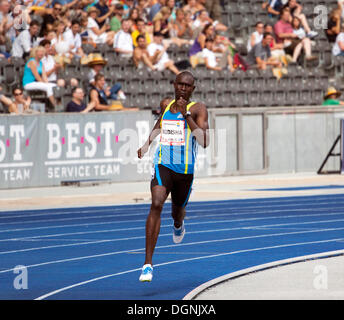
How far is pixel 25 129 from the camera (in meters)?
23.6

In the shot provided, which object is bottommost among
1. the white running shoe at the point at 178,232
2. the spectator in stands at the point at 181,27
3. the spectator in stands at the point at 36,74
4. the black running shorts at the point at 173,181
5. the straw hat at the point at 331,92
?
the white running shoe at the point at 178,232

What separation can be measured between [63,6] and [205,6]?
19.8 ft

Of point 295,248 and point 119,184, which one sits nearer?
point 295,248

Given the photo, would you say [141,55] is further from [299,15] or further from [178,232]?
[178,232]

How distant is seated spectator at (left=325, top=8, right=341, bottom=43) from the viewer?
3212 cm

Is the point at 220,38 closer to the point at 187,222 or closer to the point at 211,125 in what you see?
the point at 211,125

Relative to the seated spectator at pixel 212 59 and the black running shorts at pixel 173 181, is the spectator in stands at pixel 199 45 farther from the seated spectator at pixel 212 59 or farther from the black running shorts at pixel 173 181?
the black running shorts at pixel 173 181

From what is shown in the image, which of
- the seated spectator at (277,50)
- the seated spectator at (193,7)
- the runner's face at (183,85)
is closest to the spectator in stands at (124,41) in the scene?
the seated spectator at (193,7)

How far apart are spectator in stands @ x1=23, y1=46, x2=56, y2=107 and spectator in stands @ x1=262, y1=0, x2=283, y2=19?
33.8 ft

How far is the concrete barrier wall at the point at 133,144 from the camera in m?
23.7

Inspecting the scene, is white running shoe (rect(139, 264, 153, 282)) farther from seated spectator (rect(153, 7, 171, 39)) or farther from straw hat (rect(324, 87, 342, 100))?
straw hat (rect(324, 87, 342, 100))

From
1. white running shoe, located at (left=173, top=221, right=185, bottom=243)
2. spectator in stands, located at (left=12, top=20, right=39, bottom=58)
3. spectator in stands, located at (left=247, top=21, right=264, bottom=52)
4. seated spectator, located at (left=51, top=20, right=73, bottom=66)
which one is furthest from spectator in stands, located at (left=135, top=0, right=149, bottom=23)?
white running shoe, located at (left=173, top=221, right=185, bottom=243)

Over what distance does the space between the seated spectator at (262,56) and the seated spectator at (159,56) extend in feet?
11.3
